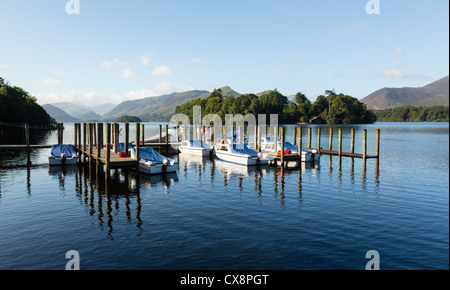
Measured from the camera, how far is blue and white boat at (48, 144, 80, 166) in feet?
123

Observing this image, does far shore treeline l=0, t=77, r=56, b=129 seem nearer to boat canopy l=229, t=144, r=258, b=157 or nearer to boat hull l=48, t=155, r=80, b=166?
boat hull l=48, t=155, r=80, b=166

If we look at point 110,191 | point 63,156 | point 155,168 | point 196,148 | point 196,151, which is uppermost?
point 196,148

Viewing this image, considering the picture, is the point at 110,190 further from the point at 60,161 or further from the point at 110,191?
the point at 60,161

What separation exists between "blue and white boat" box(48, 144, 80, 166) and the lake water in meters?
5.14

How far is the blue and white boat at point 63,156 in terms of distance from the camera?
3738cm

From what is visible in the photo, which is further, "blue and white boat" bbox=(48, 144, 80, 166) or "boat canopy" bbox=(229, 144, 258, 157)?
"boat canopy" bbox=(229, 144, 258, 157)

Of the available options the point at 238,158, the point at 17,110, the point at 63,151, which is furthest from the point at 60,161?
the point at 17,110

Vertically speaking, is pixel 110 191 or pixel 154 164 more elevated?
pixel 154 164

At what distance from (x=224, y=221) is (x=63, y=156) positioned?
88.8 feet

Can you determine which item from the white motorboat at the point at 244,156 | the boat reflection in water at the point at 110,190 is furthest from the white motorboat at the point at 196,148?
the boat reflection in water at the point at 110,190

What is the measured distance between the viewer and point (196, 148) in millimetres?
48906

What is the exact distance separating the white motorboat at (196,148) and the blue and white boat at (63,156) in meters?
16.8

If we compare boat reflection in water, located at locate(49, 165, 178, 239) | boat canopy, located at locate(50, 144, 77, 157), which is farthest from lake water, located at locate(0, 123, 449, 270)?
boat canopy, located at locate(50, 144, 77, 157)
